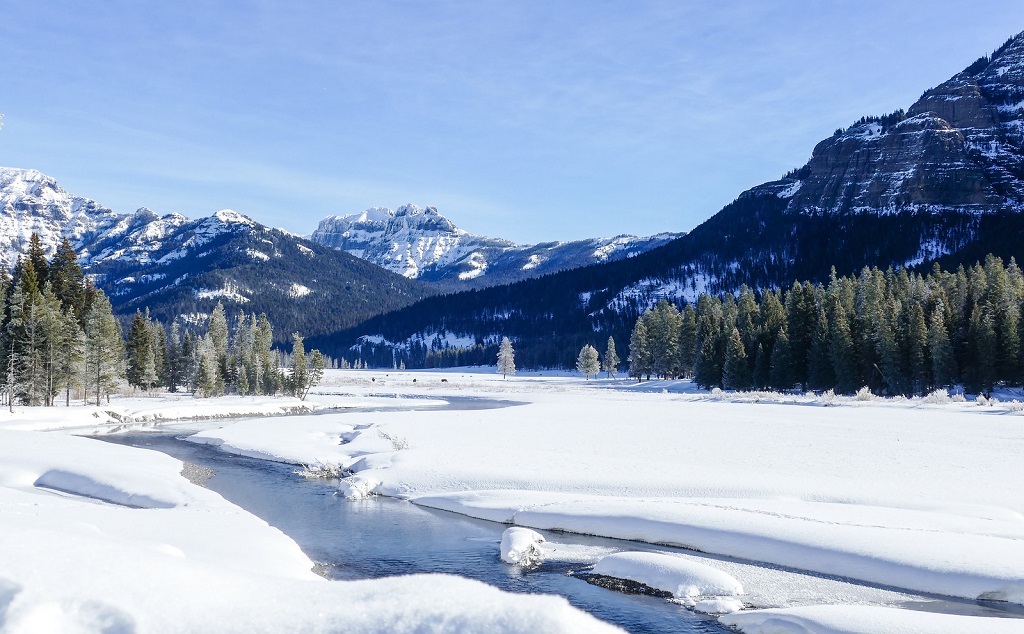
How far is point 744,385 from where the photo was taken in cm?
7062

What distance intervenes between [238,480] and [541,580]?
1534 centimetres

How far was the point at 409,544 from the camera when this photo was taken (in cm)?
1544

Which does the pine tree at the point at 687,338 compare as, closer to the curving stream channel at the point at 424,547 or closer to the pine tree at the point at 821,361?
the pine tree at the point at 821,361

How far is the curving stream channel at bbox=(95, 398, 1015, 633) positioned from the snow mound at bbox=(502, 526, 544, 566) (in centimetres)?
27

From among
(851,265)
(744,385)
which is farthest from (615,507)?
(851,265)

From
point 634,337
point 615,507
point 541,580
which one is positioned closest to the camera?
point 541,580

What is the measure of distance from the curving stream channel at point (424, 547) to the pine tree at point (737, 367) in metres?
56.4

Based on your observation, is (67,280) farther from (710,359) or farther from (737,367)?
(737,367)

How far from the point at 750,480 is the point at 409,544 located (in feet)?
35.0

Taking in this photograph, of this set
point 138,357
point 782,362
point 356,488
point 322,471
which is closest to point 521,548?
point 356,488

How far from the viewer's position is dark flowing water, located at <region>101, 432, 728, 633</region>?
11.5 meters

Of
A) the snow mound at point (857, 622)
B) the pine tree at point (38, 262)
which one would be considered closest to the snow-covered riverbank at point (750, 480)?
the snow mound at point (857, 622)

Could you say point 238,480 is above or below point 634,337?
below

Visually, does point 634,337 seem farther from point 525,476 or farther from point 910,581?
point 910,581
